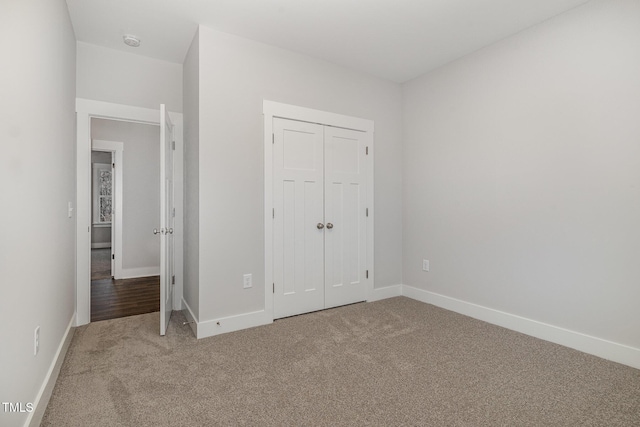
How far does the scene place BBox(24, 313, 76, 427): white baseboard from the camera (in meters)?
1.55

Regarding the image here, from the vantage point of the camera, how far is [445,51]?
10.5ft

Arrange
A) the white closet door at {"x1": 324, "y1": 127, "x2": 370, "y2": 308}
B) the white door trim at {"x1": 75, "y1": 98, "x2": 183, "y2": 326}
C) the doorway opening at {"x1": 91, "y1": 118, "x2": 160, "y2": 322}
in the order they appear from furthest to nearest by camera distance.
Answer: the doorway opening at {"x1": 91, "y1": 118, "x2": 160, "y2": 322}
the white closet door at {"x1": 324, "y1": 127, "x2": 370, "y2": 308}
the white door trim at {"x1": 75, "y1": 98, "x2": 183, "y2": 326}

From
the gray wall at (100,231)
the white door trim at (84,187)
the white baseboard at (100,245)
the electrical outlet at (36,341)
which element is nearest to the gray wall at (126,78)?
the white door trim at (84,187)

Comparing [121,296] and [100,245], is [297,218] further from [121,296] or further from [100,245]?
[100,245]

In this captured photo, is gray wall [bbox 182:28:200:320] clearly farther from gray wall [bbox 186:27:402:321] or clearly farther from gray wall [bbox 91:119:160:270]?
gray wall [bbox 91:119:160:270]

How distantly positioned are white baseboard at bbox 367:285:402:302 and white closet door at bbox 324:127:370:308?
144 mm

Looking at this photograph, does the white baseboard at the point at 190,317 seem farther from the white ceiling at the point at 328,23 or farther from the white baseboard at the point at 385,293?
the white ceiling at the point at 328,23

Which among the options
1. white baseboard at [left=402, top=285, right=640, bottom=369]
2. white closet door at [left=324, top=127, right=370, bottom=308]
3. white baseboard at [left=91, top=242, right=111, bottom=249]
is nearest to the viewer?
white baseboard at [left=402, top=285, right=640, bottom=369]

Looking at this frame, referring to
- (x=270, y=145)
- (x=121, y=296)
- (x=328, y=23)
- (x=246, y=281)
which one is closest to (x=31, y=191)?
(x=246, y=281)

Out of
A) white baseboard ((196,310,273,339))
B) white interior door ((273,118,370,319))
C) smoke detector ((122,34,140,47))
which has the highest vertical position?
smoke detector ((122,34,140,47))

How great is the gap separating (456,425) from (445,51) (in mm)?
3225

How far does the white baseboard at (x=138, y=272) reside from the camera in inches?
200

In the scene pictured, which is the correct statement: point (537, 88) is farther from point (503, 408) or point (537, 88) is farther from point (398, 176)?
point (503, 408)


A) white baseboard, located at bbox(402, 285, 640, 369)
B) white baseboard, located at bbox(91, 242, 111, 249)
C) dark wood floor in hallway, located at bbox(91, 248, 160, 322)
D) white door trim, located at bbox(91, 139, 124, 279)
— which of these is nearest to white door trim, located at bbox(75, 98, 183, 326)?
dark wood floor in hallway, located at bbox(91, 248, 160, 322)
